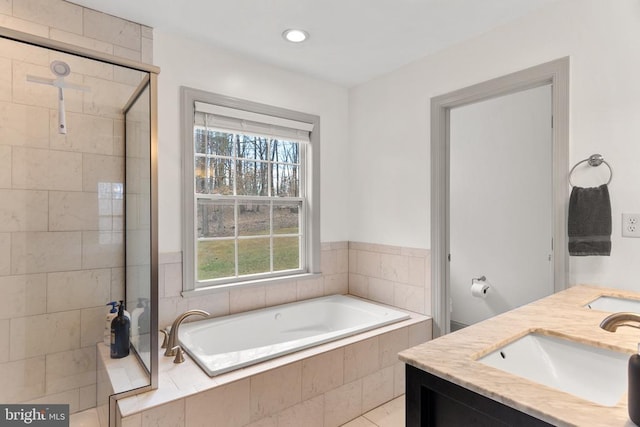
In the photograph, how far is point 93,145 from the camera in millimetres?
2119

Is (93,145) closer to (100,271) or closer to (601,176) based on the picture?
(100,271)

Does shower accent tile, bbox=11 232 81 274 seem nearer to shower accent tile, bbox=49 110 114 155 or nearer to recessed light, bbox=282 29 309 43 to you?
shower accent tile, bbox=49 110 114 155

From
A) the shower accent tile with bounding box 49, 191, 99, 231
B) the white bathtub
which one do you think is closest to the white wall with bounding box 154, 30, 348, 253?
the shower accent tile with bounding box 49, 191, 99, 231

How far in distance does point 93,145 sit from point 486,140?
3349 millimetres

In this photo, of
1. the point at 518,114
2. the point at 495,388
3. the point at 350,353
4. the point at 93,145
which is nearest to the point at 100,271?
the point at 93,145

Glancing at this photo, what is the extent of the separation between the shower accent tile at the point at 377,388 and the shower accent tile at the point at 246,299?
41.3 inches

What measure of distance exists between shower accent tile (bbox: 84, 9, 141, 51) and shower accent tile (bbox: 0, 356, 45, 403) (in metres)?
1.94

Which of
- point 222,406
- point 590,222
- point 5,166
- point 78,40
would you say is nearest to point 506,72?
point 590,222

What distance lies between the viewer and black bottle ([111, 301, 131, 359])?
1928mm

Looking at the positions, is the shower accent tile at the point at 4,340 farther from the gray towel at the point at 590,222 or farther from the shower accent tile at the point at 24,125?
the gray towel at the point at 590,222

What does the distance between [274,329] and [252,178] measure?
1.26 meters

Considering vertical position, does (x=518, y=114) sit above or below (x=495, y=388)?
above

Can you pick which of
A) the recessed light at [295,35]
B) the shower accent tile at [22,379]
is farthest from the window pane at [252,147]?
the shower accent tile at [22,379]

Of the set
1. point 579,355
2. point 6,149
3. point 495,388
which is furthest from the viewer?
point 6,149
